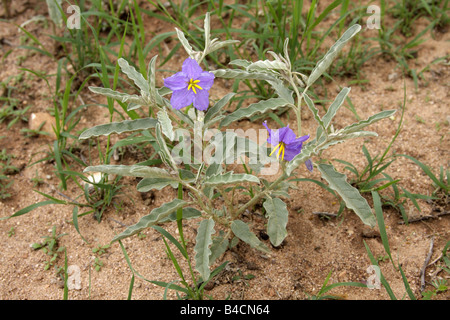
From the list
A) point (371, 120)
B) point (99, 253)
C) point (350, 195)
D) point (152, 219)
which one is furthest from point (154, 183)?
point (371, 120)

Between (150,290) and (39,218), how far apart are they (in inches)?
29.9

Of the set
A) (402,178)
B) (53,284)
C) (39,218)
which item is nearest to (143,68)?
(39,218)

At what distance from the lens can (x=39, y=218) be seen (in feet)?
7.86

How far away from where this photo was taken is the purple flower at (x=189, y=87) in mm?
1797

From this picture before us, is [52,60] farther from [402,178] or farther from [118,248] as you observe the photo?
[402,178]

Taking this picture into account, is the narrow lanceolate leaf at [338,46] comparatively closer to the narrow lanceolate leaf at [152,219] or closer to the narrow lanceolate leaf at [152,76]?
the narrow lanceolate leaf at [152,76]

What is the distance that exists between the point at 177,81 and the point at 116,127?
34 cm

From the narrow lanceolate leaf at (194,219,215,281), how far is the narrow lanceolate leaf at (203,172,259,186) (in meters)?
0.21

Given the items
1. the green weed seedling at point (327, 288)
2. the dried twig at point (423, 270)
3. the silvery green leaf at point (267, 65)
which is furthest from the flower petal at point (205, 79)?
the dried twig at point (423, 270)

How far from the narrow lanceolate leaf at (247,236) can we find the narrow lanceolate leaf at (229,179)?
1.17 ft

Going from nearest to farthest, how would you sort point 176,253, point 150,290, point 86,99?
point 150,290 → point 176,253 → point 86,99

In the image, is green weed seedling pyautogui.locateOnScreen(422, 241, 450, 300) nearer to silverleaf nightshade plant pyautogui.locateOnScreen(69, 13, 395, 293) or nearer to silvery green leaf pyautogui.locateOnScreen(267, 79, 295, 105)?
silverleaf nightshade plant pyautogui.locateOnScreen(69, 13, 395, 293)

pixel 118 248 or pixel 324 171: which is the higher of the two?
pixel 324 171

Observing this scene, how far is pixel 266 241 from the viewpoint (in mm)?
2223
